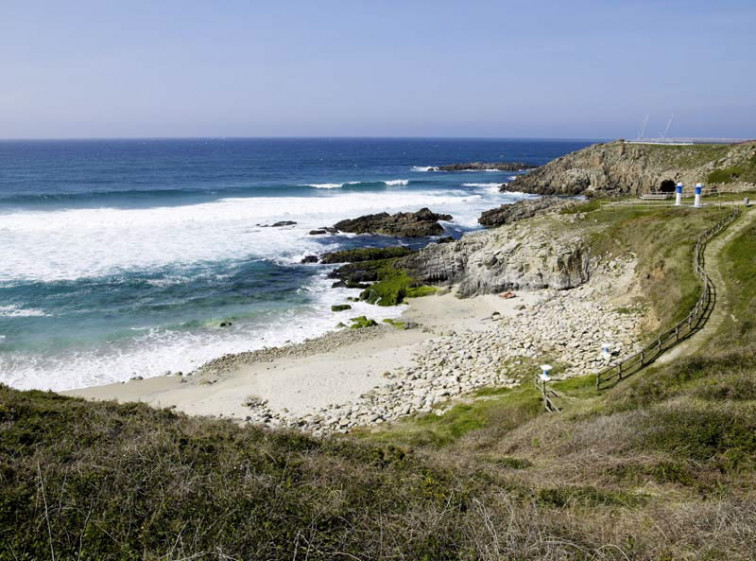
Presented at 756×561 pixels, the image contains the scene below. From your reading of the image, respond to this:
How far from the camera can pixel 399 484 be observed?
8.19m

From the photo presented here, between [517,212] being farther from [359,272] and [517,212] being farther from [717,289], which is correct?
[717,289]

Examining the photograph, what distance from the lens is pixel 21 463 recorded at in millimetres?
7926

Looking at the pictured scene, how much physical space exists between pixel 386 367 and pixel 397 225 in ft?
103

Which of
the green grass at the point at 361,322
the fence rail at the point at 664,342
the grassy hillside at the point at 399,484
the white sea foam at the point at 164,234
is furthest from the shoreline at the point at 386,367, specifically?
the white sea foam at the point at 164,234

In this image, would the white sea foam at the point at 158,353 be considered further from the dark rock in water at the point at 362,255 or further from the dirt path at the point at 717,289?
the dirt path at the point at 717,289

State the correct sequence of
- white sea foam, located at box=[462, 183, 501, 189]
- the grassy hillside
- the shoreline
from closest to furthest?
1. the grassy hillside
2. the shoreline
3. white sea foam, located at box=[462, 183, 501, 189]

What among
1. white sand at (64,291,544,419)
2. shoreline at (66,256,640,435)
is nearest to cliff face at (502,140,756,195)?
shoreline at (66,256,640,435)

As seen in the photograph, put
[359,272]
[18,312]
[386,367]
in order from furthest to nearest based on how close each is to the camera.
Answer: [359,272], [18,312], [386,367]

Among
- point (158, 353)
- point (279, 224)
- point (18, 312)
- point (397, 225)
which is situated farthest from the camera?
point (279, 224)

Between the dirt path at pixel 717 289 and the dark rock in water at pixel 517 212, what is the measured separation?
26432 millimetres

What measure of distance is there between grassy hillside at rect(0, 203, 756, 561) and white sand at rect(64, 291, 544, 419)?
19.5 feet

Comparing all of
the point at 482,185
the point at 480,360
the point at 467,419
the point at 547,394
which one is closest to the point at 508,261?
the point at 480,360

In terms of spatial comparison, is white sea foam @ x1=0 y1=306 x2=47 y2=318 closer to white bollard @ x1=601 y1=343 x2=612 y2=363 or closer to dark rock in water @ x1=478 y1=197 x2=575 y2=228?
white bollard @ x1=601 y1=343 x2=612 y2=363

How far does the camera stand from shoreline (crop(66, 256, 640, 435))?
16906mm
